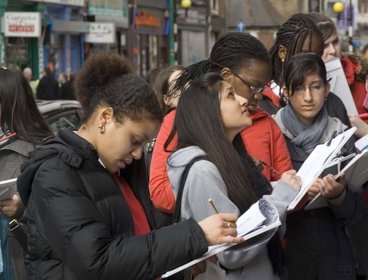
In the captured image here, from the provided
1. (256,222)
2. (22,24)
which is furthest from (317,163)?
(22,24)

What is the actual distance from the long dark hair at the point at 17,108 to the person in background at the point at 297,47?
131 centimetres

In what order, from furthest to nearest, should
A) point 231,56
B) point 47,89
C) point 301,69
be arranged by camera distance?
point 47,89 < point 301,69 < point 231,56

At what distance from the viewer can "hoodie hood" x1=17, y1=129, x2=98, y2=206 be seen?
2787 mm

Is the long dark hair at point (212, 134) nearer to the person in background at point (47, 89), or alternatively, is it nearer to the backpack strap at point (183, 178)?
the backpack strap at point (183, 178)

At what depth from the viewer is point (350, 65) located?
209 inches

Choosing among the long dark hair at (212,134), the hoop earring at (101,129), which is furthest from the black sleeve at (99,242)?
the long dark hair at (212,134)

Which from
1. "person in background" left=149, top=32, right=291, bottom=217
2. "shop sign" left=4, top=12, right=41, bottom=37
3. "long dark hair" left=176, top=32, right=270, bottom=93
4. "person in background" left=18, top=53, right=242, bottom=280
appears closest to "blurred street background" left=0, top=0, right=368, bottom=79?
"shop sign" left=4, top=12, right=41, bottom=37

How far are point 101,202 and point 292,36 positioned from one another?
2.40 meters

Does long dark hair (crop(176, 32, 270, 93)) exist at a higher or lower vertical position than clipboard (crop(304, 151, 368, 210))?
higher

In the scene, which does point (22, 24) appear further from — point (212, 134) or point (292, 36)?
point (212, 134)

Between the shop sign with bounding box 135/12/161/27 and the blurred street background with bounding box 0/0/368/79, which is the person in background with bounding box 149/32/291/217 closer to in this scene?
the blurred street background with bounding box 0/0/368/79

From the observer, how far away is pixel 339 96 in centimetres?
493

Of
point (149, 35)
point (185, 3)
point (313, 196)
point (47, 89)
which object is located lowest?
point (47, 89)

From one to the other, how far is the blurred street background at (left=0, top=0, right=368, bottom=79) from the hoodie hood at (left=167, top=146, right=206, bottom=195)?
13.2 meters
